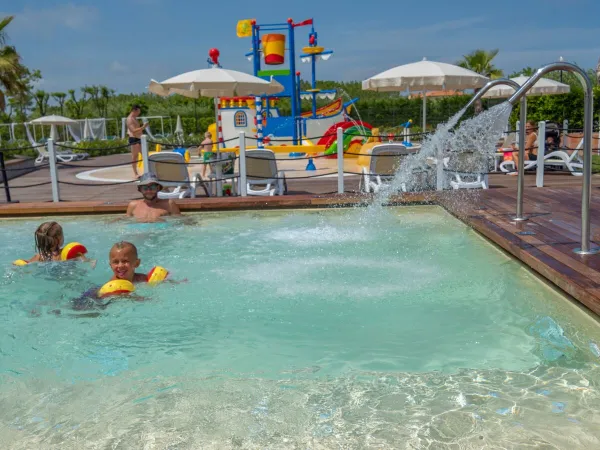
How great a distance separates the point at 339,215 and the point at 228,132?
14.3m

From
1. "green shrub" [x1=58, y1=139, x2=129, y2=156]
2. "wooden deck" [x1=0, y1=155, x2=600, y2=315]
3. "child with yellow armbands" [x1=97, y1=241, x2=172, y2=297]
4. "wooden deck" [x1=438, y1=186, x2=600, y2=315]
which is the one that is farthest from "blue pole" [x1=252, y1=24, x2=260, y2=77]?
"child with yellow armbands" [x1=97, y1=241, x2=172, y2=297]

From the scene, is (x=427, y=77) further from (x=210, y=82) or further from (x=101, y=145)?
(x=101, y=145)

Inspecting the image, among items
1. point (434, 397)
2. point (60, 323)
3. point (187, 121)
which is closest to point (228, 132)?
point (187, 121)

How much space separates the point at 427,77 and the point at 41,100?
28.8 metres

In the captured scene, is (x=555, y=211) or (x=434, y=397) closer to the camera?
(x=434, y=397)

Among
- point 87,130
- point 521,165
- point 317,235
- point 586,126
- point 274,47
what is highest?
point 274,47

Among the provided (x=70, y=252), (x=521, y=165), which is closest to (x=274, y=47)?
(x=521, y=165)

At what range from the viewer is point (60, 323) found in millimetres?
4535

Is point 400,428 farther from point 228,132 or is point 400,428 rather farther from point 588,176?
point 228,132

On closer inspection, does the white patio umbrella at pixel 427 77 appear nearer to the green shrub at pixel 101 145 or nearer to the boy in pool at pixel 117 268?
the boy in pool at pixel 117 268

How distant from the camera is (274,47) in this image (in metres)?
20.6

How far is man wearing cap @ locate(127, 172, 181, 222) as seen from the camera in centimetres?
765

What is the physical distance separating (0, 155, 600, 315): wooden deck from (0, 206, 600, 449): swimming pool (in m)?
0.18

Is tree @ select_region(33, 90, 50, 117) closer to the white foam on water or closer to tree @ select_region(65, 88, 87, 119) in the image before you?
tree @ select_region(65, 88, 87, 119)
